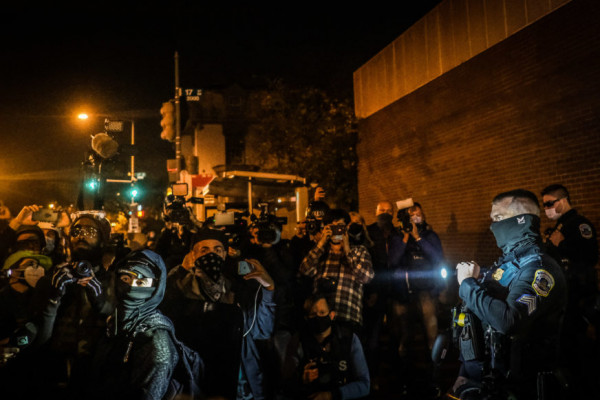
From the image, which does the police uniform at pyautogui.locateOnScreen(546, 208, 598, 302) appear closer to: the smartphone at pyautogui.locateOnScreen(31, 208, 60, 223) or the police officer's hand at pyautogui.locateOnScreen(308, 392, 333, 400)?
the police officer's hand at pyautogui.locateOnScreen(308, 392, 333, 400)

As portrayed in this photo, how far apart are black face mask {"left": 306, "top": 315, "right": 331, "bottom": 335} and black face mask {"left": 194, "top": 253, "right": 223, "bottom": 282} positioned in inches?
37.1

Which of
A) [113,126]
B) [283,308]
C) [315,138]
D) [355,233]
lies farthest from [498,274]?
[315,138]

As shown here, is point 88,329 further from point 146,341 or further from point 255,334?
point 255,334

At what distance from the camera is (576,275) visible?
467 centimetres

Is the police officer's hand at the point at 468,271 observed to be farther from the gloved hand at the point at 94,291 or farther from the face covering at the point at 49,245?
the face covering at the point at 49,245

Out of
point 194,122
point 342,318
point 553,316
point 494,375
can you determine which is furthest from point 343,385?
point 194,122

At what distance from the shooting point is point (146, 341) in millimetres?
2752

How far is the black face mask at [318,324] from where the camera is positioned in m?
3.97

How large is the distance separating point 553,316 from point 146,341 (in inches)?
101

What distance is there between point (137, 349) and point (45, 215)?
320 cm

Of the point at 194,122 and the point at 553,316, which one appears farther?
the point at 194,122

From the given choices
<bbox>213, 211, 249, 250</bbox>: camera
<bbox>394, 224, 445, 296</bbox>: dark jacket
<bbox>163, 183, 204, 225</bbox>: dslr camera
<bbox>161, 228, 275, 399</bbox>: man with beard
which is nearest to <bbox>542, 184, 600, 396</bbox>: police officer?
<bbox>394, 224, 445, 296</bbox>: dark jacket

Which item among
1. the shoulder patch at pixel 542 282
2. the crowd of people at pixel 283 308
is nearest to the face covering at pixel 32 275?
the crowd of people at pixel 283 308

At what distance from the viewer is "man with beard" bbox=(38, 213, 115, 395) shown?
3.17 metres
